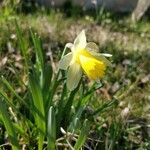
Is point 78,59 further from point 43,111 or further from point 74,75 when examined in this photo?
point 43,111

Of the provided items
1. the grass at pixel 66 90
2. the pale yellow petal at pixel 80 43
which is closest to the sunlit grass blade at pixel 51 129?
the grass at pixel 66 90


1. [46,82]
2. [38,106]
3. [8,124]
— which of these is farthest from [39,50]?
[8,124]

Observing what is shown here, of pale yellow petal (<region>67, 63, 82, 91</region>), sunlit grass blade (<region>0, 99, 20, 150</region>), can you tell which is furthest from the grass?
pale yellow petal (<region>67, 63, 82, 91</region>)

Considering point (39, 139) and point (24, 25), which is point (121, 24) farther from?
point (39, 139)

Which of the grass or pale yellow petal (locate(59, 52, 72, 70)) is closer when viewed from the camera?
pale yellow petal (locate(59, 52, 72, 70))

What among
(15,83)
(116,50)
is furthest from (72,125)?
(116,50)

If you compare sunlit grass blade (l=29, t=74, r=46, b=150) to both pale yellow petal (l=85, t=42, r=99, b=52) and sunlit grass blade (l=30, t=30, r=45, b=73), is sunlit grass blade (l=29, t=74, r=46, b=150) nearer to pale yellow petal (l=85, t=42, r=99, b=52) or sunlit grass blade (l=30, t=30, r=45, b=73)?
sunlit grass blade (l=30, t=30, r=45, b=73)

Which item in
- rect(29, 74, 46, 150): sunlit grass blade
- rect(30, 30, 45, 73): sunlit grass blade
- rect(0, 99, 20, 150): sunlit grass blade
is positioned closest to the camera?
rect(0, 99, 20, 150): sunlit grass blade
